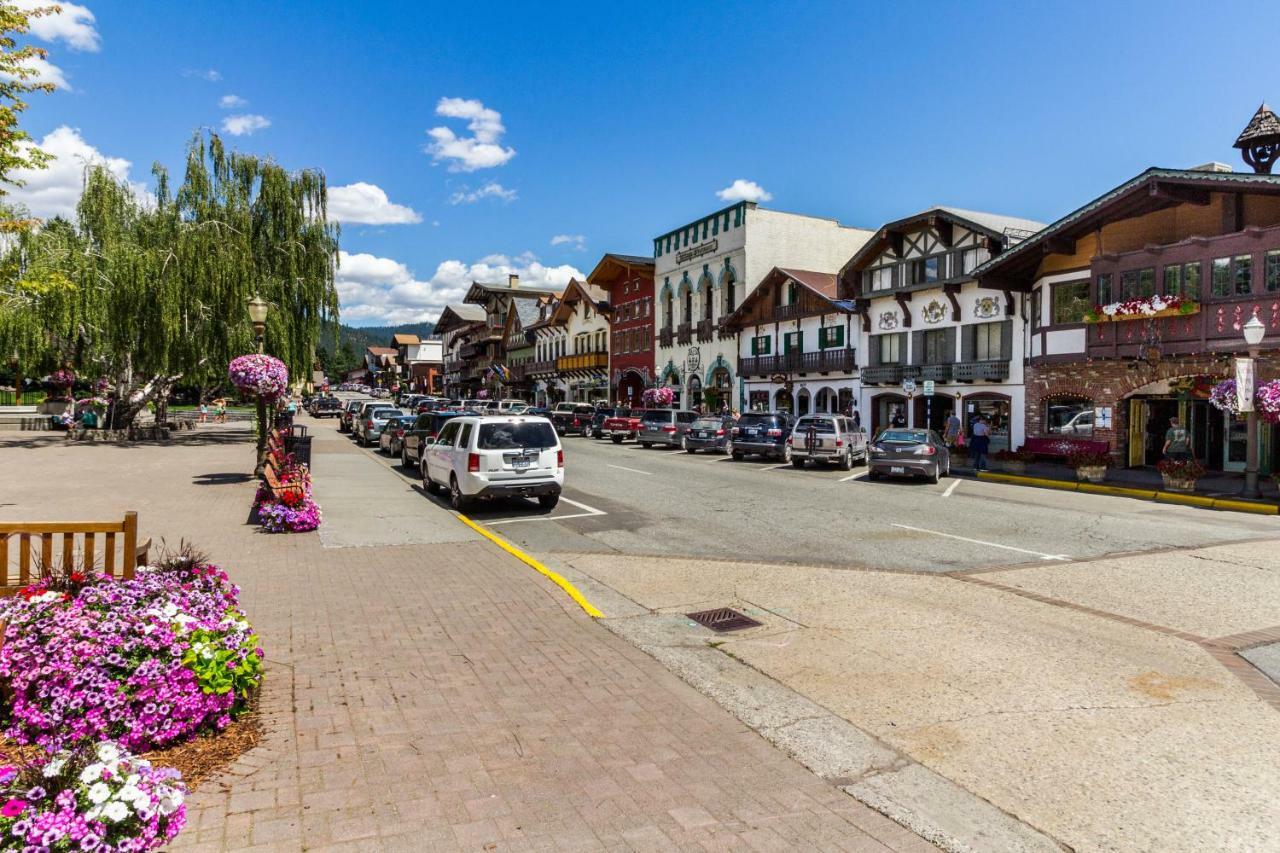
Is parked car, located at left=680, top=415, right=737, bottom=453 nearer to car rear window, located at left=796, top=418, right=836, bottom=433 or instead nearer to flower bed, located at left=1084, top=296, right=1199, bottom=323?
car rear window, located at left=796, top=418, right=836, bottom=433

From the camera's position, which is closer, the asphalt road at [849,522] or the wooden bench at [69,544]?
the wooden bench at [69,544]

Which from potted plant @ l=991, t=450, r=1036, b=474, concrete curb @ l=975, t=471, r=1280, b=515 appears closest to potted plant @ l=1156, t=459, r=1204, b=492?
concrete curb @ l=975, t=471, r=1280, b=515

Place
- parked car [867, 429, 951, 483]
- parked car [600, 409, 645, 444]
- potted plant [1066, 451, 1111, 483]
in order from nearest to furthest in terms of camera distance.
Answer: parked car [867, 429, 951, 483] < potted plant [1066, 451, 1111, 483] < parked car [600, 409, 645, 444]

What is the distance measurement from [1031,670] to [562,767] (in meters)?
3.75

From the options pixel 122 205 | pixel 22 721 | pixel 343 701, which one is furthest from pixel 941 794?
pixel 122 205

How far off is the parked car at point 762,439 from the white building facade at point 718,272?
1559cm

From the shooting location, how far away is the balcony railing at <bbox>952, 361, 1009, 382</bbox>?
2784cm

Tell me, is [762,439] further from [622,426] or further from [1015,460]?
[622,426]

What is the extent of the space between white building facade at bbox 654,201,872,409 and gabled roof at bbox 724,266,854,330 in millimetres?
1438

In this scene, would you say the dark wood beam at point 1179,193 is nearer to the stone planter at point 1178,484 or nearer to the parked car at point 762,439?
the stone planter at point 1178,484

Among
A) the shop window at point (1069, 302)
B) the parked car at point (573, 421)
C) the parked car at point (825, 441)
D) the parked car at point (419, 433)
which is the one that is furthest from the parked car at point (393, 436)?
the shop window at point (1069, 302)

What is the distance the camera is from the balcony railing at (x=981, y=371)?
27844mm

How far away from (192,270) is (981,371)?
94.9 ft

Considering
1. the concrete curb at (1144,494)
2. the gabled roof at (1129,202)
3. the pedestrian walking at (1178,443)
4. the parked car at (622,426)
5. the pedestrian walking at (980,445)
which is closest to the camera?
the concrete curb at (1144,494)
